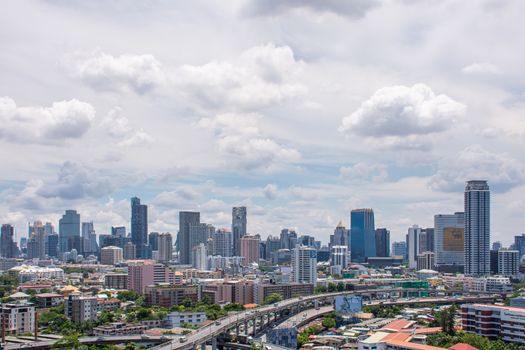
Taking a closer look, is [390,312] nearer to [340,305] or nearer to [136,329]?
[340,305]

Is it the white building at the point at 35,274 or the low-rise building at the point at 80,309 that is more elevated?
the low-rise building at the point at 80,309

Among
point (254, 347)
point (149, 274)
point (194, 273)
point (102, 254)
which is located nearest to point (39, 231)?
point (102, 254)

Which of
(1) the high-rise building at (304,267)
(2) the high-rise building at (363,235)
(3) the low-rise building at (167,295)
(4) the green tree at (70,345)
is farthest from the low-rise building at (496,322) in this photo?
(2) the high-rise building at (363,235)

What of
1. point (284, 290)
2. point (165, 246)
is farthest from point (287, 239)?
point (284, 290)

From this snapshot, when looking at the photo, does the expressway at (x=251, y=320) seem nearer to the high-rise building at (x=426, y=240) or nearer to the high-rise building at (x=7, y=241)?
the high-rise building at (x=426, y=240)

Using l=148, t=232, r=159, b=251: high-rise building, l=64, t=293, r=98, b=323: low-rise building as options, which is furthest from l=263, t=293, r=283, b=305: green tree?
l=148, t=232, r=159, b=251: high-rise building
